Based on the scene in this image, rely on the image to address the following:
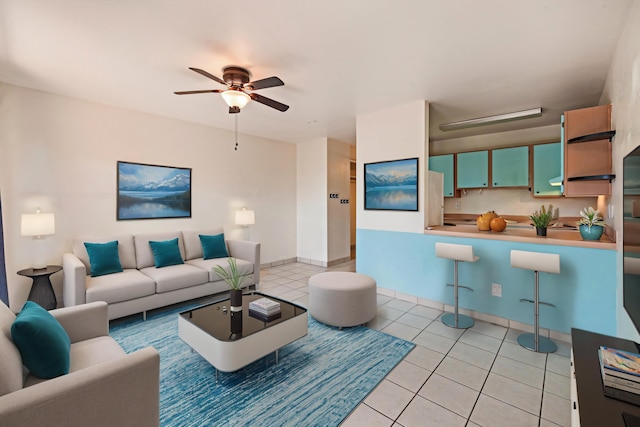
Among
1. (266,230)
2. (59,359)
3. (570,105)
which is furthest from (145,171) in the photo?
(570,105)


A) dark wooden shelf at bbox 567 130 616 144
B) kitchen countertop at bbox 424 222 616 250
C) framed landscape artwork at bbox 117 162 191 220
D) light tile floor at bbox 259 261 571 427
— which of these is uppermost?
dark wooden shelf at bbox 567 130 616 144

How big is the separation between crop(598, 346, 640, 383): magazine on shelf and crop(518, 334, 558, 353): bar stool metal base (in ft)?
5.12

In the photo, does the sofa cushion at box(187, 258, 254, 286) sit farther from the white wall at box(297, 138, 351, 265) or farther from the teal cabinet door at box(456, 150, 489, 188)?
the teal cabinet door at box(456, 150, 489, 188)

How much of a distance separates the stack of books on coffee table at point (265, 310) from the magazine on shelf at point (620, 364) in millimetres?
2041

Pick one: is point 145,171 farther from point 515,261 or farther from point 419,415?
point 515,261

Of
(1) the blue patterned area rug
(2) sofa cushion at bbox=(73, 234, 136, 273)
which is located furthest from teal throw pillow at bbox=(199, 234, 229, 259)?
(1) the blue patterned area rug

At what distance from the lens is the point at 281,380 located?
7.11 ft

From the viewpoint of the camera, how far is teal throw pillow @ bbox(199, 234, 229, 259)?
13.9 ft

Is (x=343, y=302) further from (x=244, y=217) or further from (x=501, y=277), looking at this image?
(x=244, y=217)

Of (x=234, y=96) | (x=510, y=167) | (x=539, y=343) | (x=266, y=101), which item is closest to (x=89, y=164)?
(x=234, y=96)

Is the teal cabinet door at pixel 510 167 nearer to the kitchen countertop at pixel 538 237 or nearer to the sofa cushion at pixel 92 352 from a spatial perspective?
the kitchen countertop at pixel 538 237

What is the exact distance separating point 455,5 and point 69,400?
3.04 m

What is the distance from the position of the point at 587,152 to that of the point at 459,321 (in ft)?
7.10

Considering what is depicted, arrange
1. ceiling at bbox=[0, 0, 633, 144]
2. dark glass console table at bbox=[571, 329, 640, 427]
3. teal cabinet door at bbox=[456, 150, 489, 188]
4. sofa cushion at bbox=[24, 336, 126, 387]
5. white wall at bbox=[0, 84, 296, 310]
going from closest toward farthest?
dark glass console table at bbox=[571, 329, 640, 427]
sofa cushion at bbox=[24, 336, 126, 387]
ceiling at bbox=[0, 0, 633, 144]
white wall at bbox=[0, 84, 296, 310]
teal cabinet door at bbox=[456, 150, 489, 188]
